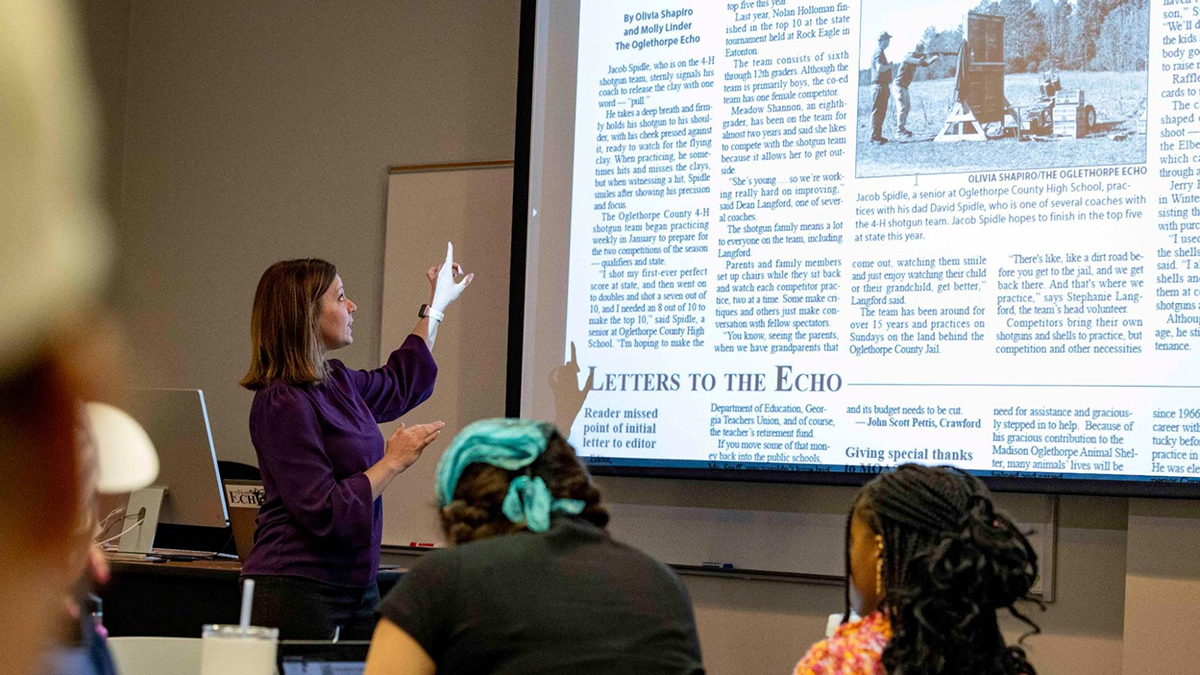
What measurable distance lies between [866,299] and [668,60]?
901 millimetres

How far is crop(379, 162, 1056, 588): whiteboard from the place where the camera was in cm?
315

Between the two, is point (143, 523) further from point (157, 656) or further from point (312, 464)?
point (157, 656)

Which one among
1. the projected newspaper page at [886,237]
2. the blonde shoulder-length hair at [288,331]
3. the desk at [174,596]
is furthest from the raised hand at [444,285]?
the desk at [174,596]

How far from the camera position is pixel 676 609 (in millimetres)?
1487

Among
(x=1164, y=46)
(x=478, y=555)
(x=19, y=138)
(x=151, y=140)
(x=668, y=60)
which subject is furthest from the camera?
(x=151, y=140)

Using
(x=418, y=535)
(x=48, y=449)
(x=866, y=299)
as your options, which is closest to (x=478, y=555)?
(x=48, y=449)

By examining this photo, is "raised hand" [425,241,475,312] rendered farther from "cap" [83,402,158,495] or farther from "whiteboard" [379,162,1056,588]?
"cap" [83,402,158,495]

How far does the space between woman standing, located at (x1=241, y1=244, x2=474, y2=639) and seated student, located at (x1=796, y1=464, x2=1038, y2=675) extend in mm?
1237

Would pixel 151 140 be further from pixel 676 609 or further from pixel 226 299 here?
pixel 676 609

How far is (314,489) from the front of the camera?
2.44 m

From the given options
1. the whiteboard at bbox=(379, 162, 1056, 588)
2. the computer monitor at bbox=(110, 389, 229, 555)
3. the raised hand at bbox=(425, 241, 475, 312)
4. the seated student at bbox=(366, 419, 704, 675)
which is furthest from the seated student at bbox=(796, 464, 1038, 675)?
the computer monitor at bbox=(110, 389, 229, 555)

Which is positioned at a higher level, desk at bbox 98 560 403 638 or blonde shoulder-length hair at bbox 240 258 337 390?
blonde shoulder-length hair at bbox 240 258 337 390

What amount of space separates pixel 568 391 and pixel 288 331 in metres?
0.97

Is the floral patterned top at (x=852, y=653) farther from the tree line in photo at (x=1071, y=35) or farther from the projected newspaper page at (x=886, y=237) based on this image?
the tree line in photo at (x=1071, y=35)
